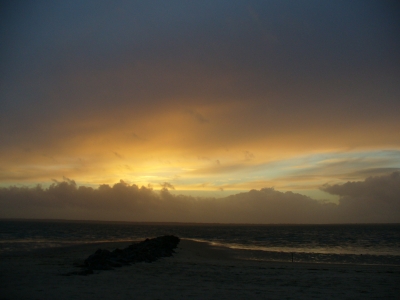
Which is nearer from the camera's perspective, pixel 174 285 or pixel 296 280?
pixel 174 285

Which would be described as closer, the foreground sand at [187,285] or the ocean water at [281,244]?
the foreground sand at [187,285]

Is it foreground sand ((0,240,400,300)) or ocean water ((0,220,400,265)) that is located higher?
foreground sand ((0,240,400,300))

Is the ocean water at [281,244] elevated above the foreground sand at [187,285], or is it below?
below

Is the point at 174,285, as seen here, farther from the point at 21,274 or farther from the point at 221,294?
the point at 21,274

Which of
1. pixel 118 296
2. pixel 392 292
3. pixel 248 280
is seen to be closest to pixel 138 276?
pixel 118 296

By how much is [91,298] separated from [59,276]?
481 cm

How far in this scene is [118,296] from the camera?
11.1m

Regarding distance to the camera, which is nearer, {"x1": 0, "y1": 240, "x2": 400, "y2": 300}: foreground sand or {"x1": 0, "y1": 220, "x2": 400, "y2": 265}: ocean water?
{"x1": 0, "y1": 240, "x2": 400, "y2": 300}: foreground sand

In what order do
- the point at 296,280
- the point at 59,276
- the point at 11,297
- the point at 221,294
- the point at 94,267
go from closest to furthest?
the point at 11,297 < the point at 221,294 < the point at 59,276 < the point at 296,280 < the point at 94,267

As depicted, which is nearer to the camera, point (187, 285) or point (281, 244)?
point (187, 285)

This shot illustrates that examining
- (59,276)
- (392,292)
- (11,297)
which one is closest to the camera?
(11,297)

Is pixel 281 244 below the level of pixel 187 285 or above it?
below

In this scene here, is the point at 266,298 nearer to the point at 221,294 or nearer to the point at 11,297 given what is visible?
the point at 221,294

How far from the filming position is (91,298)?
10.6m
